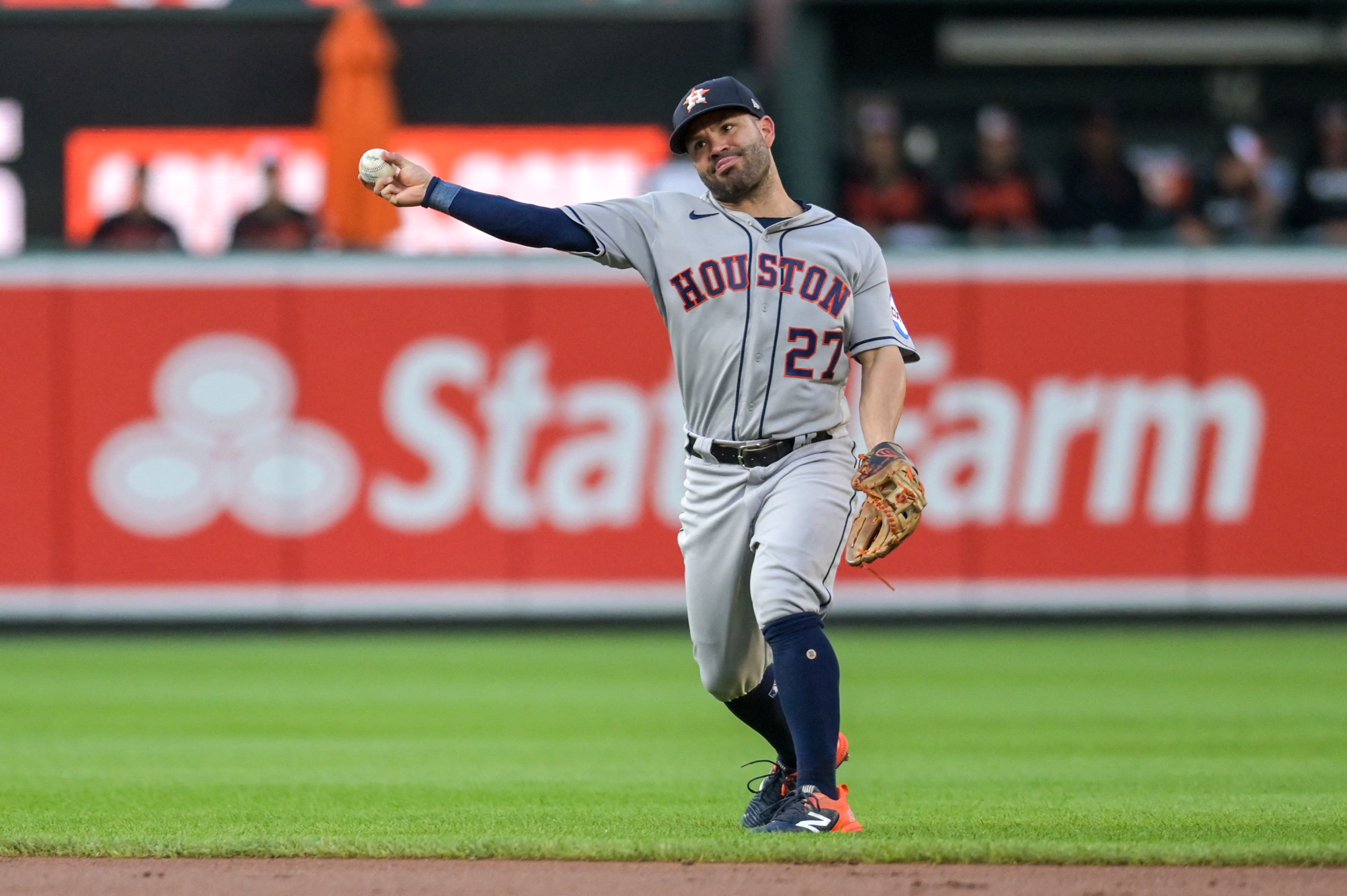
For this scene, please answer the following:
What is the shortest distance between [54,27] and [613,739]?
29.3 ft

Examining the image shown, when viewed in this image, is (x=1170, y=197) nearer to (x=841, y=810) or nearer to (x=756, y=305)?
(x=756, y=305)

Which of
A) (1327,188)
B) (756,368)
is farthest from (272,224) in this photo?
(756,368)

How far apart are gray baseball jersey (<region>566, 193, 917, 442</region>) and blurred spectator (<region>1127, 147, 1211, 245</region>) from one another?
7387 mm

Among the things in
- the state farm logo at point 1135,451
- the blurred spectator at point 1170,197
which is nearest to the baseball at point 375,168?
the state farm logo at point 1135,451

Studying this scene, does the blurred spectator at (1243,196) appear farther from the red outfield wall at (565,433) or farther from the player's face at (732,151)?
the player's face at (732,151)

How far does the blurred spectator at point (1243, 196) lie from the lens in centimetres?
1307

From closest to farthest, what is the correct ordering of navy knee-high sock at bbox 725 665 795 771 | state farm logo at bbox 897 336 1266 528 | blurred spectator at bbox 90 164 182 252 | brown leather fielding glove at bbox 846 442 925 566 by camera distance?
1. brown leather fielding glove at bbox 846 442 925 566
2. navy knee-high sock at bbox 725 665 795 771
3. state farm logo at bbox 897 336 1266 528
4. blurred spectator at bbox 90 164 182 252

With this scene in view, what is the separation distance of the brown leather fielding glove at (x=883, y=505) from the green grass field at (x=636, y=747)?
28.6 inches

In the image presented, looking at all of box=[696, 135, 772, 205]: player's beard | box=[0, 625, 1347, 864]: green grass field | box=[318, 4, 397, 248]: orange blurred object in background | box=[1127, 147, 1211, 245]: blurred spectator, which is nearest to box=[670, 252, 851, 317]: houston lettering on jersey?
box=[696, 135, 772, 205]: player's beard

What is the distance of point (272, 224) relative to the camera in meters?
12.8

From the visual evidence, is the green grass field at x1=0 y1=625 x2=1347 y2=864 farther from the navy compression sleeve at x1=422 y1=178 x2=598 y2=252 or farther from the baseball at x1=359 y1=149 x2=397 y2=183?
the baseball at x1=359 y1=149 x2=397 y2=183

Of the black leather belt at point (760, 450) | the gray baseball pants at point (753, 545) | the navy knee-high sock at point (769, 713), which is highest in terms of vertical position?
the black leather belt at point (760, 450)

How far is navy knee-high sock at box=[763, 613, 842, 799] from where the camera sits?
199 inches

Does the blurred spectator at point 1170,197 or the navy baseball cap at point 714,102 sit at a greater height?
the navy baseball cap at point 714,102
